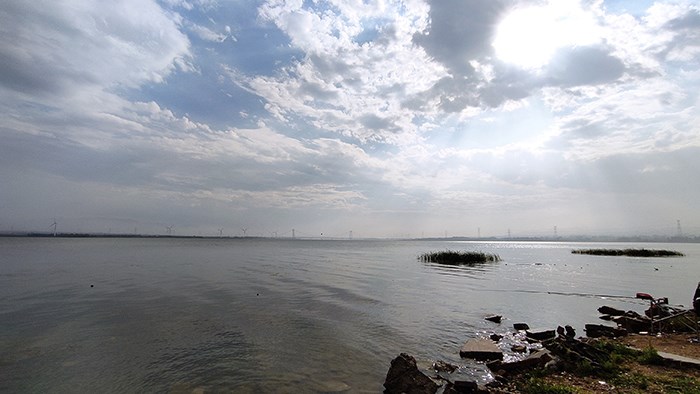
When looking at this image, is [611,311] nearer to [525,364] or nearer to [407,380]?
[525,364]

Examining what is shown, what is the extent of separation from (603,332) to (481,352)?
8311mm

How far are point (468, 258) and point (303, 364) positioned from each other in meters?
60.1

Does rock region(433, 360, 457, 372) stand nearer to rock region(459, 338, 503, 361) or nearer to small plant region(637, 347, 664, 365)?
rock region(459, 338, 503, 361)

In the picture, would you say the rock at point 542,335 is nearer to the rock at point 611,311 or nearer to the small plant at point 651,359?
the small plant at point 651,359

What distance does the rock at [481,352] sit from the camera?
14.5m

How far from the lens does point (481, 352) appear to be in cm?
1470

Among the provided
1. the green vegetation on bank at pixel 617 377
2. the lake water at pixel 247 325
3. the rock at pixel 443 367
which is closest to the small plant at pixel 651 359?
the green vegetation on bank at pixel 617 377

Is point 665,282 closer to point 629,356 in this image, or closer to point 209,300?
point 629,356

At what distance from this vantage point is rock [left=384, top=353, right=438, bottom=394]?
10.8m

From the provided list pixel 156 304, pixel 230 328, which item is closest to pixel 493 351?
pixel 230 328

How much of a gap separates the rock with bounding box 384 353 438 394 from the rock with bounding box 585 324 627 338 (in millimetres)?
12143

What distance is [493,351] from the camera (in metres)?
→ 14.7

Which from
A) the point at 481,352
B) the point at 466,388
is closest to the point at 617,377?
the point at 481,352

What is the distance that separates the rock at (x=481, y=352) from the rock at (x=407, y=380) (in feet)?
14.4
